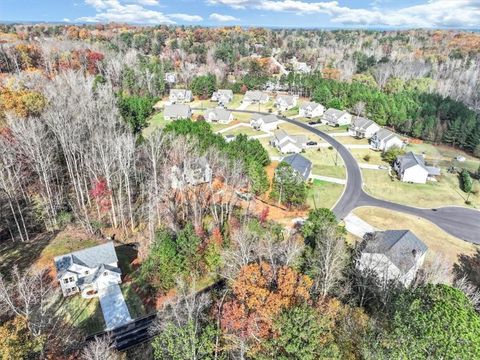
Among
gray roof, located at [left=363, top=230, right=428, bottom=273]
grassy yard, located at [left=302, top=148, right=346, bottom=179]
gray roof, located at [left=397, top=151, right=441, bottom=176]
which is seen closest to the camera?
gray roof, located at [left=363, top=230, right=428, bottom=273]

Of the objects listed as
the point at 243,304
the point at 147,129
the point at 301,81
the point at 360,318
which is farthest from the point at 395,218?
the point at 301,81

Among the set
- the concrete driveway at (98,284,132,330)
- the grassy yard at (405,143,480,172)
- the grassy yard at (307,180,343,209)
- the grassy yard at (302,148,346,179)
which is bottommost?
the grassy yard at (405,143,480,172)

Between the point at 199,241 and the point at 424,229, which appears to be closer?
the point at 199,241

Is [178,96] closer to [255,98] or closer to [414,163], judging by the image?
[255,98]

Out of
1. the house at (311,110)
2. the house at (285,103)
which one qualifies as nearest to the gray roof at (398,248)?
the house at (311,110)

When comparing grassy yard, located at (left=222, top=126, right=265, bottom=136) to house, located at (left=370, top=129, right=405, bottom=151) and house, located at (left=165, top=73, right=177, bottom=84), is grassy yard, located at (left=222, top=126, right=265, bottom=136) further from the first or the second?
house, located at (left=165, top=73, right=177, bottom=84)

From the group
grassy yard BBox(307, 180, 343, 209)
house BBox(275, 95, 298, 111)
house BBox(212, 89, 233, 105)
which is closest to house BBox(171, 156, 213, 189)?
grassy yard BBox(307, 180, 343, 209)

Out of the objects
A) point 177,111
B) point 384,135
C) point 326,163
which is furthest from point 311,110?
point 177,111
